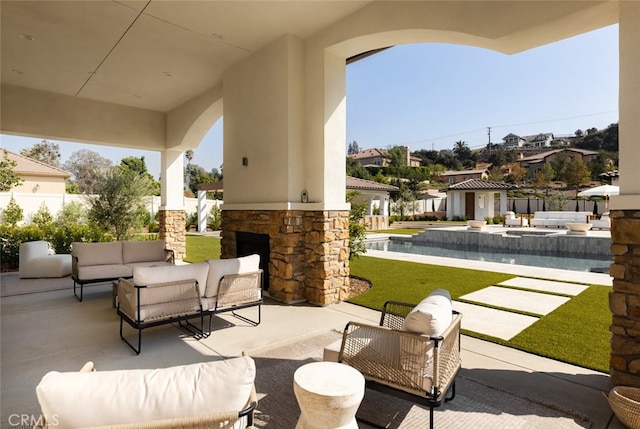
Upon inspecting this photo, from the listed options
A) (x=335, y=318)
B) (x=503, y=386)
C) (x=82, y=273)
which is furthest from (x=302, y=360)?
(x=82, y=273)

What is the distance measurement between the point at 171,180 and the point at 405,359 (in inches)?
411

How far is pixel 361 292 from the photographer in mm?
6613

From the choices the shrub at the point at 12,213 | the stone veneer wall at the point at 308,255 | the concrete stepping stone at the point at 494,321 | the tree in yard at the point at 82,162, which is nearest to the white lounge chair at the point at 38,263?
the stone veneer wall at the point at 308,255

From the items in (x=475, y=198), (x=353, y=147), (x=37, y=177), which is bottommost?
(x=475, y=198)

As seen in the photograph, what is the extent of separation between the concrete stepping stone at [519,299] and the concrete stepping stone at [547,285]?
1.29 feet

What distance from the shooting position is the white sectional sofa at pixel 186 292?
13.3ft

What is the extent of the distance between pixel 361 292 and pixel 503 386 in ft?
11.5

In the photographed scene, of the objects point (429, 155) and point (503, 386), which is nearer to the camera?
point (503, 386)

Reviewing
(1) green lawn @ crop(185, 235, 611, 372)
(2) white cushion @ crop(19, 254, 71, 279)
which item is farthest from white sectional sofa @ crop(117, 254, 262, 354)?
(2) white cushion @ crop(19, 254, 71, 279)

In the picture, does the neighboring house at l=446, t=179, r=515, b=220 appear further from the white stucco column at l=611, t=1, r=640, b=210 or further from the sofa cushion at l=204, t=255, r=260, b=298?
the sofa cushion at l=204, t=255, r=260, b=298

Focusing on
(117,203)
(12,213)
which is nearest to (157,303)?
(117,203)

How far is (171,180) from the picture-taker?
37.0ft

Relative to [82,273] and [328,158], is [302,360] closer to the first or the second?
[328,158]

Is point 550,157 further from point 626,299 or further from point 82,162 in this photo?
point 82,162
